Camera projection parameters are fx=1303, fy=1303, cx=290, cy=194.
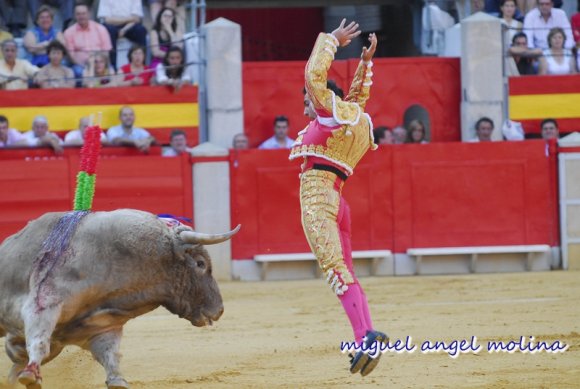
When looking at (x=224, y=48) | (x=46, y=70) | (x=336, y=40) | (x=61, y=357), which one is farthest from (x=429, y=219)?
(x=336, y=40)

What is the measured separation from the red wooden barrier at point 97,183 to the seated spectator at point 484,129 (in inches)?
100

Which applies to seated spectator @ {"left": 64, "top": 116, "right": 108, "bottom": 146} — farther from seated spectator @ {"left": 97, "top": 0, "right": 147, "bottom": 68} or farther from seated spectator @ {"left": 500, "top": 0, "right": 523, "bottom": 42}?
seated spectator @ {"left": 500, "top": 0, "right": 523, "bottom": 42}

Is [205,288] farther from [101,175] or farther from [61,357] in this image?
[101,175]

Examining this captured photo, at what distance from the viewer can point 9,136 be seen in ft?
36.0

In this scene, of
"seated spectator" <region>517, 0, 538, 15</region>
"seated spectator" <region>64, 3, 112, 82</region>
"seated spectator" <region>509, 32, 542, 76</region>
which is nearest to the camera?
"seated spectator" <region>64, 3, 112, 82</region>

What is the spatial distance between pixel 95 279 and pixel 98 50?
6.38 m

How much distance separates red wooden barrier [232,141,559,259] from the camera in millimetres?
11047

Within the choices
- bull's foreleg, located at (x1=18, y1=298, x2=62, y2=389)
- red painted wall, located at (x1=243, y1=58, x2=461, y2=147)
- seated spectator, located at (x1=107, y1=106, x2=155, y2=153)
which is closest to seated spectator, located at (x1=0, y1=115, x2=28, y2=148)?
seated spectator, located at (x1=107, y1=106, x2=155, y2=153)

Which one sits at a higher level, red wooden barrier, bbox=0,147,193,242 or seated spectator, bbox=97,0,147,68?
seated spectator, bbox=97,0,147,68

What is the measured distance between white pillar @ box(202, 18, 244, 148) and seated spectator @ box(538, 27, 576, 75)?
2878 mm

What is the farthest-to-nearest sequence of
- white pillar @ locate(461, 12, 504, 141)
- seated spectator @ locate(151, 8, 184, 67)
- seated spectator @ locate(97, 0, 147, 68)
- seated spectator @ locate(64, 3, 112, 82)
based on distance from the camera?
white pillar @ locate(461, 12, 504, 141) → seated spectator @ locate(97, 0, 147, 68) → seated spectator @ locate(151, 8, 184, 67) → seated spectator @ locate(64, 3, 112, 82)

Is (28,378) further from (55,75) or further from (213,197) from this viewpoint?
(55,75)

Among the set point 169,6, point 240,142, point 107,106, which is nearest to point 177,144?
point 240,142

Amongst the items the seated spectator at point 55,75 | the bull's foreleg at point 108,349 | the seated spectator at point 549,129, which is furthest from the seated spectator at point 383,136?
the bull's foreleg at point 108,349
